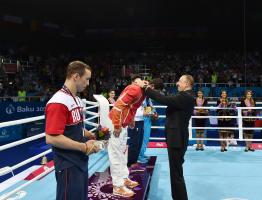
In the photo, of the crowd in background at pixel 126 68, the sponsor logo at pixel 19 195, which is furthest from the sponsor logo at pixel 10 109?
the sponsor logo at pixel 19 195

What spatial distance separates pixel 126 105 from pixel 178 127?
0.65 meters

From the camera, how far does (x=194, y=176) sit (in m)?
5.36

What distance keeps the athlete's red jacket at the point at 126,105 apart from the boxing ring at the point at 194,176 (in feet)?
0.52

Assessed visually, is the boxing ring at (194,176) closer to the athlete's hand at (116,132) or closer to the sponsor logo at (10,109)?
the athlete's hand at (116,132)

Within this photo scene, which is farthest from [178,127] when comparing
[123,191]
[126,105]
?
[123,191]

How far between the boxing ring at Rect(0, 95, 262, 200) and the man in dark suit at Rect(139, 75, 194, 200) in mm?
660

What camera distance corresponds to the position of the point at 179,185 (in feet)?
12.2

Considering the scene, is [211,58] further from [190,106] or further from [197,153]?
[190,106]

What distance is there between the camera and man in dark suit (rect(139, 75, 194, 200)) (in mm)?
3660

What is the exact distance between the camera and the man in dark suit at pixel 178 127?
3660mm

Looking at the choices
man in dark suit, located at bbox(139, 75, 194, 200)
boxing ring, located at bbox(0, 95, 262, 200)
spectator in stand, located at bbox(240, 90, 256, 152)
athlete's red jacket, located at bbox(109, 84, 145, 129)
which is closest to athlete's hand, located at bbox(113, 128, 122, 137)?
athlete's red jacket, located at bbox(109, 84, 145, 129)

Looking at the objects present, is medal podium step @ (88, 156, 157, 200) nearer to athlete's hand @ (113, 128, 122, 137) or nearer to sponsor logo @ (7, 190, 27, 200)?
athlete's hand @ (113, 128, 122, 137)

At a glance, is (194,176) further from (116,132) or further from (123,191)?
(116,132)

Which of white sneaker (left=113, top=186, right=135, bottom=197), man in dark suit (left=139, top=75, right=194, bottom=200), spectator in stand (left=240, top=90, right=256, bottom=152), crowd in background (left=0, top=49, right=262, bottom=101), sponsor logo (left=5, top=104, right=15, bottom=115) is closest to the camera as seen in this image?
man in dark suit (left=139, top=75, right=194, bottom=200)
